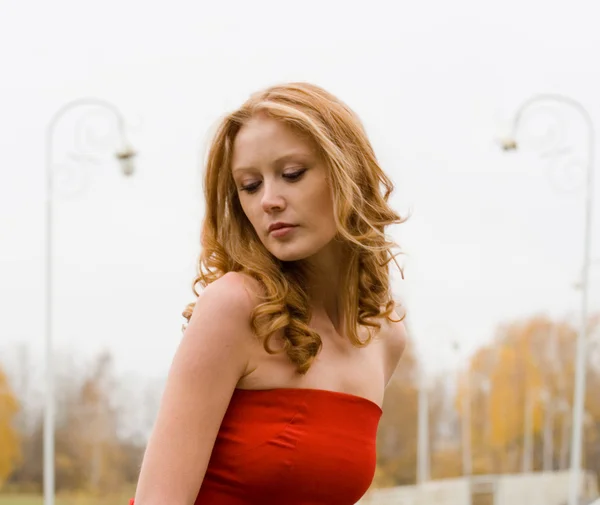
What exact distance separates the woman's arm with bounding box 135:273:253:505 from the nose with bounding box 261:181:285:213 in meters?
0.19

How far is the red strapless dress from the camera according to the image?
2.06 m

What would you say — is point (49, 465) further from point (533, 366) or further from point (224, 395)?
point (533, 366)

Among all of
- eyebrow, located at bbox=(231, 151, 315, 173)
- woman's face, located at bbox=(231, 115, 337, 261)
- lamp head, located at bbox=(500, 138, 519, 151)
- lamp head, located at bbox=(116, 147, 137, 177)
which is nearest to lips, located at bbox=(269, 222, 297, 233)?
woman's face, located at bbox=(231, 115, 337, 261)

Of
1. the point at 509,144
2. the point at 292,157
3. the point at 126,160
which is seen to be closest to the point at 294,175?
the point at 292,157

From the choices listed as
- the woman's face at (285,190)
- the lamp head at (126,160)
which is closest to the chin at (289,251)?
the woman's face at (285,190)

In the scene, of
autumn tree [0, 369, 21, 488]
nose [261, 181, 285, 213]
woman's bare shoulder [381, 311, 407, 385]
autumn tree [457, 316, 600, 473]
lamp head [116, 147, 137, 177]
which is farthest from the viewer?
autumn tree [457, 316, 600, 473]

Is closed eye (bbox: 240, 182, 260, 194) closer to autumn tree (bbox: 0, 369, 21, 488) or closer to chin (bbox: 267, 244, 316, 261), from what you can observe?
chin (bbox: 267, 244, 316, 261)

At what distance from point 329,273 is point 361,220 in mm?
122

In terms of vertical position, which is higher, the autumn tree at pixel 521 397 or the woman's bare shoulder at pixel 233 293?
the woman's bare shoulder at pixel 233 293

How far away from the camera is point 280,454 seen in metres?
2.06

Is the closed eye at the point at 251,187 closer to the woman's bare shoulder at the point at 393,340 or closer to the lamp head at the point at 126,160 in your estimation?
the woman's bare shoulder at the point at 393,340

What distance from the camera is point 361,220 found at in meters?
2.26

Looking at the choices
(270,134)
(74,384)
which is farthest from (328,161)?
(74,384)

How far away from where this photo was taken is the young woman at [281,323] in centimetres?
203
